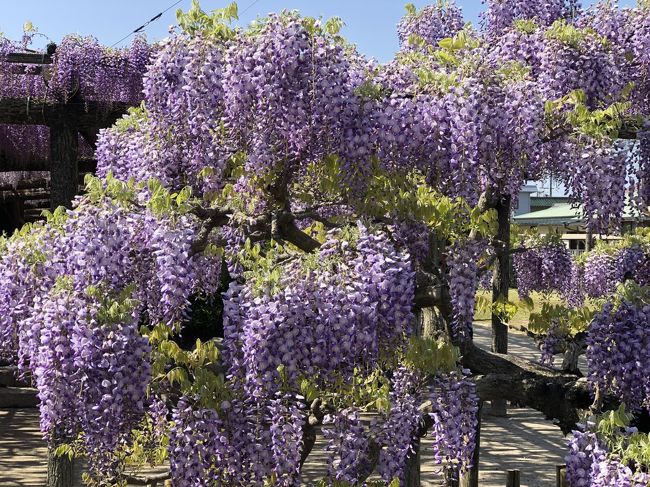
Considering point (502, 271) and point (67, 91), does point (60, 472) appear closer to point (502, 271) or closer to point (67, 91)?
point (67, 91)

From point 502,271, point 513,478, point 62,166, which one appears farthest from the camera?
point 502,271

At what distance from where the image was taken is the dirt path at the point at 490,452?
340 inches

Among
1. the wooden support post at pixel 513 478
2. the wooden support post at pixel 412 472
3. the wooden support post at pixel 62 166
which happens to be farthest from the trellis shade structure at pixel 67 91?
the wooden support post at pixel 513 478

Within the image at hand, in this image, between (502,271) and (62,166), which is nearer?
(62,166)

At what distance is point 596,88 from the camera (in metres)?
5.30

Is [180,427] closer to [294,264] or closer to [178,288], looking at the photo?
[178,288]

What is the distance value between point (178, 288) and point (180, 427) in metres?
0.71

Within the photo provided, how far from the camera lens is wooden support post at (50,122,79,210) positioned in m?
8.12

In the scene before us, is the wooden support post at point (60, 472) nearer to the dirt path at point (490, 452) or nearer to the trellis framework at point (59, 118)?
the dirt path at point (490, 452)

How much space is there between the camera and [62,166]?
26.7ft

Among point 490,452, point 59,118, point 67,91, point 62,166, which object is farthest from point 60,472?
point 490,452

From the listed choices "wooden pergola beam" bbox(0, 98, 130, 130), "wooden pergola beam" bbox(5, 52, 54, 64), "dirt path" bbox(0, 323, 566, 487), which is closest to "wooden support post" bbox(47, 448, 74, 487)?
"dirt path" bbox(0, 323, 566, 487)

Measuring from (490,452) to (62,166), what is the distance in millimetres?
6439

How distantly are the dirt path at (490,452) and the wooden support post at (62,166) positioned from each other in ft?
10.4
